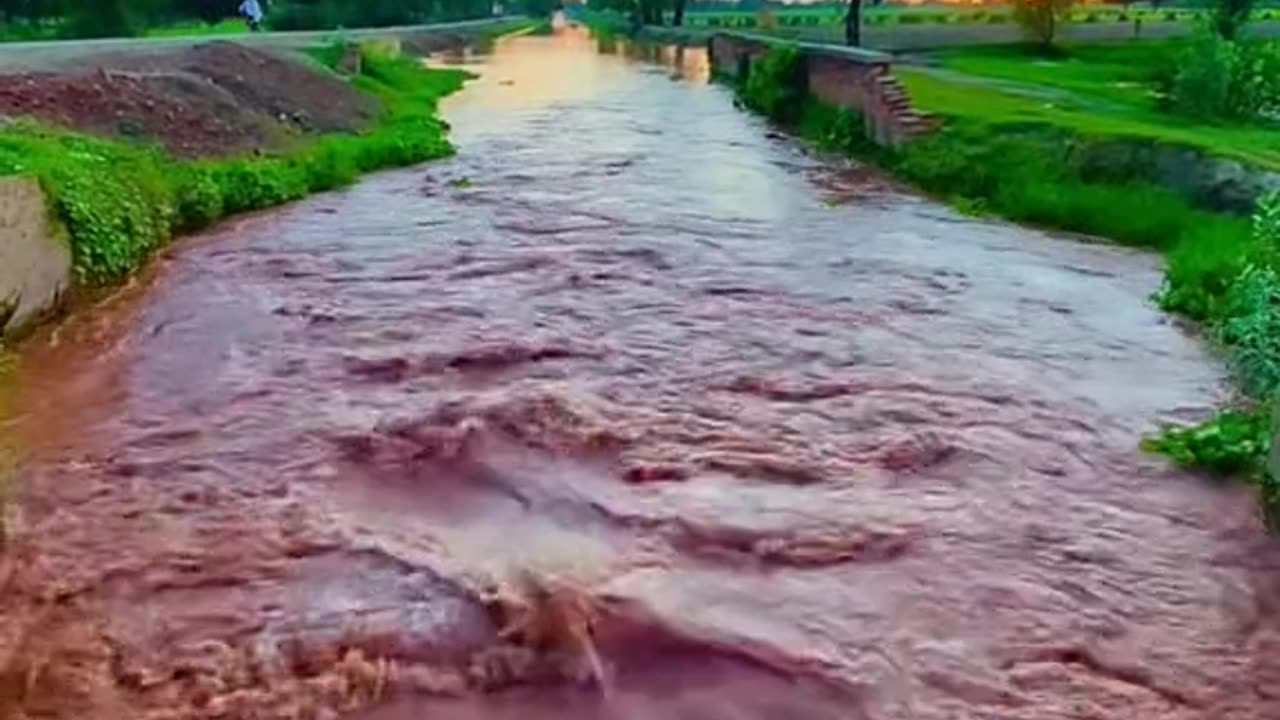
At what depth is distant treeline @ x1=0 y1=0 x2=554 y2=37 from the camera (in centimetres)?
3756

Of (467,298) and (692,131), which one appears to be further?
(692,131)

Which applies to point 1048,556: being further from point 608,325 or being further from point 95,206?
point 95,206

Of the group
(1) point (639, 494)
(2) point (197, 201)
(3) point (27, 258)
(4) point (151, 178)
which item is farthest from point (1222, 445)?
(2) point (197, 201)

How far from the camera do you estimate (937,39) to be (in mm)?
45188

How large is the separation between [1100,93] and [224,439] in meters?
19.9

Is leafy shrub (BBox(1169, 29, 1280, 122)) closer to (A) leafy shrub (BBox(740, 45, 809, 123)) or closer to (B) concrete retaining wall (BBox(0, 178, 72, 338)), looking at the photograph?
(A) leafy shrub (BBox(740, 45, 809, 123))

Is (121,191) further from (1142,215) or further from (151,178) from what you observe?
(1142,215)

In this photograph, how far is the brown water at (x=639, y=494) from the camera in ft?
20.2

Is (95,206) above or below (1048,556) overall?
above

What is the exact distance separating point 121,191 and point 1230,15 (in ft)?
89.7

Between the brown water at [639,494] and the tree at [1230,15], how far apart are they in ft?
64.1

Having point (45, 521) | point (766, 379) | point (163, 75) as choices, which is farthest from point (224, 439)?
point (163, 75)

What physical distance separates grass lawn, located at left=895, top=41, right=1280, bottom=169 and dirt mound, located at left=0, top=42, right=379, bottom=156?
10.1 metres

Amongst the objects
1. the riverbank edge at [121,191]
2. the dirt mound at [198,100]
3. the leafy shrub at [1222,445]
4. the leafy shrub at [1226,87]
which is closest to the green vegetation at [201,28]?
the dirt mound at [198,100]
